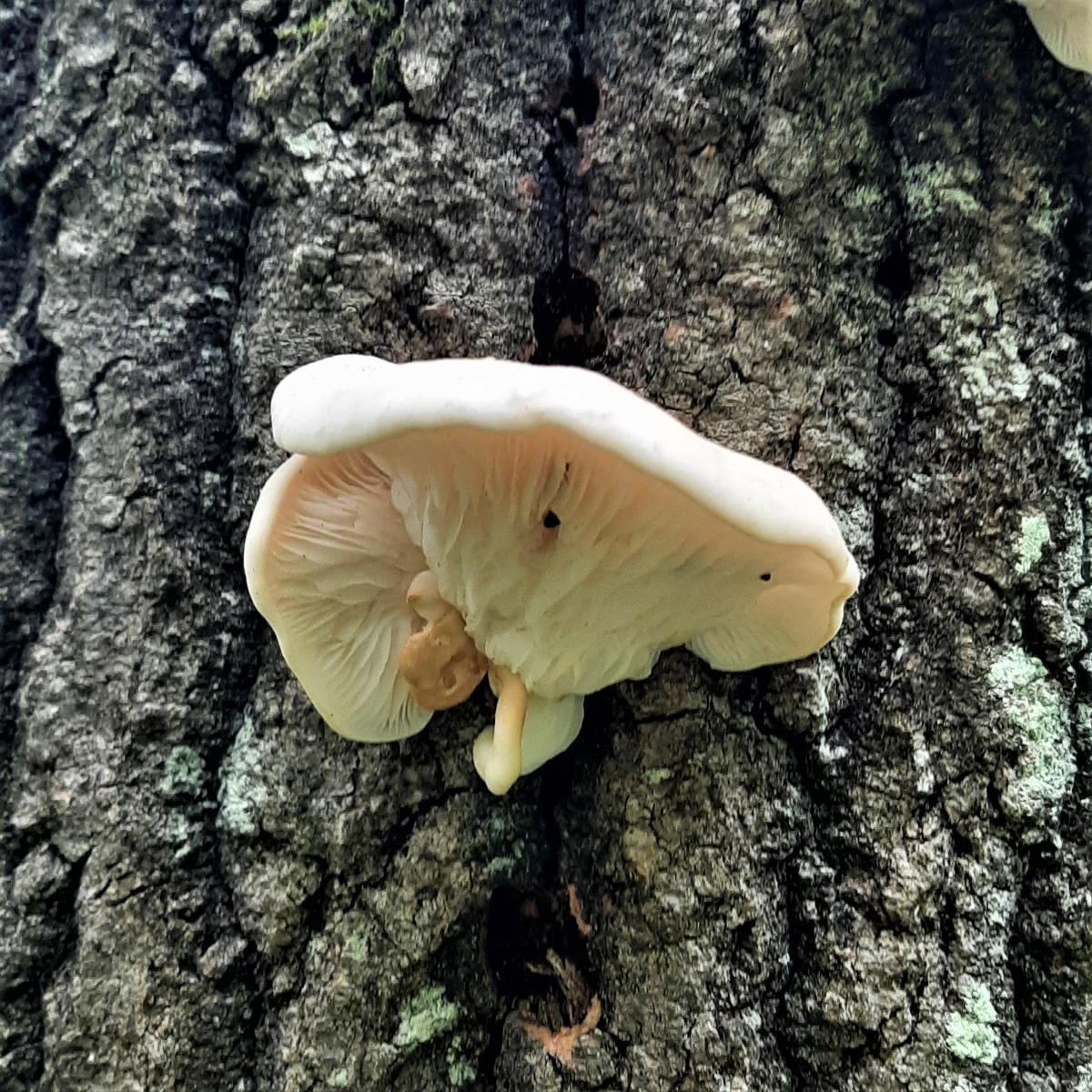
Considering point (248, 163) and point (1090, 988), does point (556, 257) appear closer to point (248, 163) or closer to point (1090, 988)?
point (248, 163)

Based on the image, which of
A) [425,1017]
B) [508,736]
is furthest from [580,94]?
[425,1017]

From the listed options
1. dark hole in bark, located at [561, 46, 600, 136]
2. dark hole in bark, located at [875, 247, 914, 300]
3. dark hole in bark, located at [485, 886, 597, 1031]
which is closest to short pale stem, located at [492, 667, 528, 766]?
dark hole in bark, located at [485, 886, 597, 1031]

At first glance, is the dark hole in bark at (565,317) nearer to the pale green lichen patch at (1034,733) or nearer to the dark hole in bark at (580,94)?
the dark hole in bark at (580,94)

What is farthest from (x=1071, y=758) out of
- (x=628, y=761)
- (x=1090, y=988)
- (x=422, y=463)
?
(x=422, y=463)

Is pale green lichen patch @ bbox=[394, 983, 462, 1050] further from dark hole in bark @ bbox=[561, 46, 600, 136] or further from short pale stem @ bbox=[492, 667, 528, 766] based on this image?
dark hole in bark @ bbox=[561, 46, 600, 136]

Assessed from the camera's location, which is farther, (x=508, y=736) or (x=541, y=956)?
(x=541, y=956)

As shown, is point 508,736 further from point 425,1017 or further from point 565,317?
point 565,317
